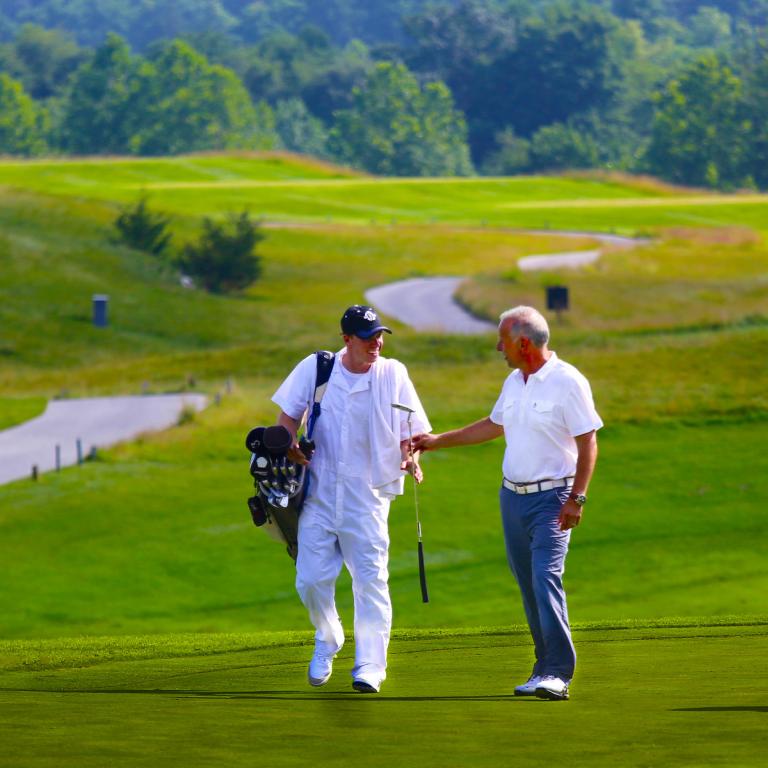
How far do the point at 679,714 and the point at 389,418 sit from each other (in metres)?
2.55

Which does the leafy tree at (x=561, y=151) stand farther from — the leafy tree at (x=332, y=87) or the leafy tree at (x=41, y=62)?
the leafy tree at (x=41, y=62)

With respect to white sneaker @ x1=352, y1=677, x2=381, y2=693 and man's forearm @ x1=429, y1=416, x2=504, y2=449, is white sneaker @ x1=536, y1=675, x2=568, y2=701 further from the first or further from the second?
man's forearm @ x1=429, y1=416, x2=504, y2=449

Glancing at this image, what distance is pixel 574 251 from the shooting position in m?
91.4

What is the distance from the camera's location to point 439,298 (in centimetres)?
7481

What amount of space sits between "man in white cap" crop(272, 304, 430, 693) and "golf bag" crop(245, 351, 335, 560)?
0.04 metres

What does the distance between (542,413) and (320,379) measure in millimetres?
1313

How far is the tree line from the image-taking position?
151750 mm

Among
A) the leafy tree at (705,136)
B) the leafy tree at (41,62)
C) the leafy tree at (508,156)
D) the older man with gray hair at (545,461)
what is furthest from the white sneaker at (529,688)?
the leafy tree at (41,62)

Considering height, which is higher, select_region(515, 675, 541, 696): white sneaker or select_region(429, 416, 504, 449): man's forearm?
select_region(429, 416, 504, 449): man's forearm

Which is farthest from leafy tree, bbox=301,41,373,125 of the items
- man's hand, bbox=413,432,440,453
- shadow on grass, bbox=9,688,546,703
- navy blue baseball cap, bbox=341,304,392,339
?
shadow on grass, bbox=9,688,546,703

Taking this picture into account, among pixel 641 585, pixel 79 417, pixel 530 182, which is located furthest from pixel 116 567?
pixel 530 182

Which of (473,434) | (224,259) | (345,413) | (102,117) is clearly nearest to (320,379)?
(345,413)

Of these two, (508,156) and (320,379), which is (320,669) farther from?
(508,156)

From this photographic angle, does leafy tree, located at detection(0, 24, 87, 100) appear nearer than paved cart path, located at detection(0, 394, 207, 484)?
No
